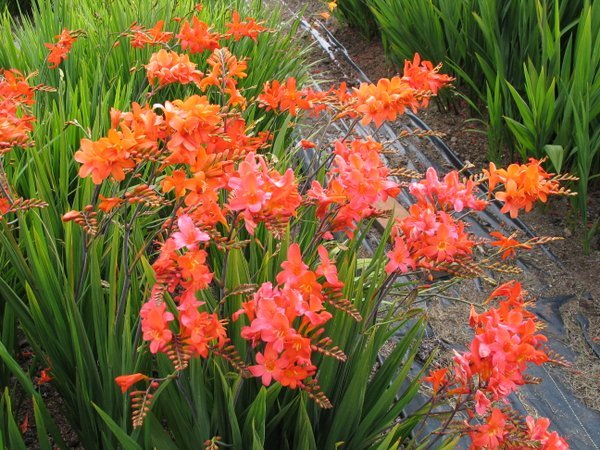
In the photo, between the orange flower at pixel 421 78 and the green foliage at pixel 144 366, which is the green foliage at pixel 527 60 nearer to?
the orange flower at pixel 421 78

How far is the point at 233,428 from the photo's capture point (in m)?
0.98

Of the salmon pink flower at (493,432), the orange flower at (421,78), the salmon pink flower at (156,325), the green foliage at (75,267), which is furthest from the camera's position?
the orange flower at (421,78)

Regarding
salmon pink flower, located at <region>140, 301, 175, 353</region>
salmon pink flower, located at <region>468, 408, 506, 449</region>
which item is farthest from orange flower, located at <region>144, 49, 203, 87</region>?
salmon pink flower, located at <region>468, 408, 506, 449</region>

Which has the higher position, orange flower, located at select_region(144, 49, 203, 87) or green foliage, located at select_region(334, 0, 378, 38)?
orange flower, located at select_region(144, 49, 203, 87)

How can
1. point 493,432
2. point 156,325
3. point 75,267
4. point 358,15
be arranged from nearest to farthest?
point 156,325 → point 493,432 → point 75,267 → point 358,15

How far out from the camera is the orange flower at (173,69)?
4.40ft

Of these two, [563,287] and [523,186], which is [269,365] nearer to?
[523,186]

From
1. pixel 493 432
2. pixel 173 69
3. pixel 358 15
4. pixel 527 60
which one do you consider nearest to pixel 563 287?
pixel 527 60

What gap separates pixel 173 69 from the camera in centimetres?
134

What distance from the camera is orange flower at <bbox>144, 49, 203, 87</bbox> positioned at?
52.8 inches

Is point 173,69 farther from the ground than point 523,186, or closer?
farther from the ground

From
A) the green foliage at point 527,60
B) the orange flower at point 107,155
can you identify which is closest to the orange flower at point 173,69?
the orange flower at point 107,155

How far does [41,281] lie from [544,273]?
171 centimetres

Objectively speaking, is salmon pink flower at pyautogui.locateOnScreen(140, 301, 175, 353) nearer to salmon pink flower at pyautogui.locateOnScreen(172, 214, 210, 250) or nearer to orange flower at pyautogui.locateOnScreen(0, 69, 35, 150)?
salmon pink flower at pyautogui.locateOnScreen(172, 214, 210, 250)
